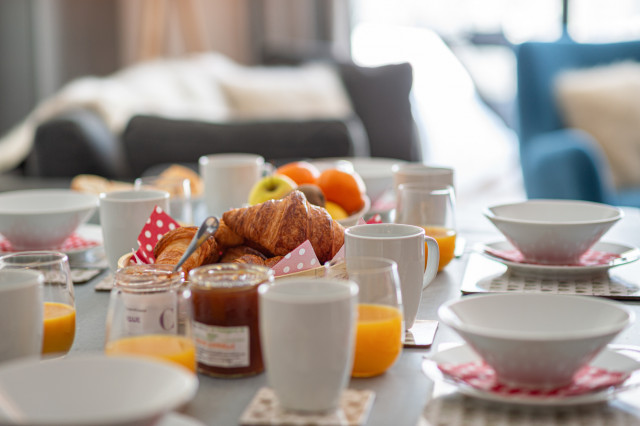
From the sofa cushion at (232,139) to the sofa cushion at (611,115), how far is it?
1.00m

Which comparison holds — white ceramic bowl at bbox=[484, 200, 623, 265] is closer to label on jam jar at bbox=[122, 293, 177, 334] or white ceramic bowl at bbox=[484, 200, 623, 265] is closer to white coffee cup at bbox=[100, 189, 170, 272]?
white coffee cup at bbox=[100, 189, 170, 272]

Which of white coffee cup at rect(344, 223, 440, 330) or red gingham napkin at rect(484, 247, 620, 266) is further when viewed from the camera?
red gingham napkin at rect(484, 247, 620, 266)

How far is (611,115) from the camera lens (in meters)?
3.20

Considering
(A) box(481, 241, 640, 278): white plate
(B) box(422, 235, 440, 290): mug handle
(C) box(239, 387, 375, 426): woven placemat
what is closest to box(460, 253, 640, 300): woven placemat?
(A) box(481, 241, 640, 278): white plate

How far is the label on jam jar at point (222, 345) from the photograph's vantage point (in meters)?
0.79

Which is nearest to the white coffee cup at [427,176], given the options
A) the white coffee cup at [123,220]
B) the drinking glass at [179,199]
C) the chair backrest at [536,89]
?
the drinking glass at [179,199]

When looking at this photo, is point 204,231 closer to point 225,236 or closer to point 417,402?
point 225,236

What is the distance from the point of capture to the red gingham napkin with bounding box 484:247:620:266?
48.7 inches

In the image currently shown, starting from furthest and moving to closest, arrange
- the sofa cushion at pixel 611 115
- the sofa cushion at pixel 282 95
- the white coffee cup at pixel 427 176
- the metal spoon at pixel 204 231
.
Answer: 1. the sofa cushion at pixel 282 95
2. the sofa cushion at pixel 611 115
3. the white coffee cup at pixel 427 176
4. the metal spoon at pixel 204 231

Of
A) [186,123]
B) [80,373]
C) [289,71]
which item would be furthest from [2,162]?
[80,373]

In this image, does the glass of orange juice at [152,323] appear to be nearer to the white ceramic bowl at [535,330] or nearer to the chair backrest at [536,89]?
the white ceramic bowl at [535,330]

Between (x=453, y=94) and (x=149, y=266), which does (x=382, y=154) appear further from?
(x=149, y=266)

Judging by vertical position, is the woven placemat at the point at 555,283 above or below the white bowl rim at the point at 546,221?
below

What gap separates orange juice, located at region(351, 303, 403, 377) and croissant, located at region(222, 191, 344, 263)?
221mm
